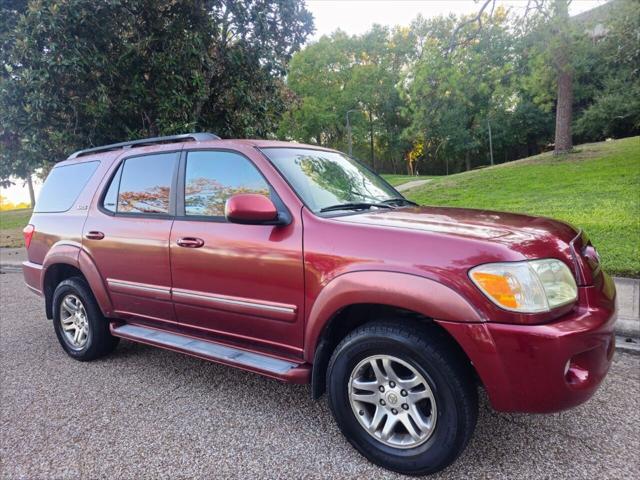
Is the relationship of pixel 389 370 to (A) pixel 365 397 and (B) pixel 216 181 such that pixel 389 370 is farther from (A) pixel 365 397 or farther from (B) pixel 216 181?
(B) pixel 216 181

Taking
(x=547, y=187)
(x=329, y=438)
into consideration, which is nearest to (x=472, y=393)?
(x=329, y=438)

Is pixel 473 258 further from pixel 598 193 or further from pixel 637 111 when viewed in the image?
pixel 637 111

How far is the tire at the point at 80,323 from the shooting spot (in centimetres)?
391

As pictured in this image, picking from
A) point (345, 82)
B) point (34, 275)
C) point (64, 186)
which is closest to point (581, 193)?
point (64, 186)

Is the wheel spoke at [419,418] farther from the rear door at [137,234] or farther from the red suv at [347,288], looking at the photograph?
the rear door at [137,234]

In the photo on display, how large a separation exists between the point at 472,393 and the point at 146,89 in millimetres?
8262

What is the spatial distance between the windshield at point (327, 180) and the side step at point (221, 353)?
990mm

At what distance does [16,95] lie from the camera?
25.4 ft

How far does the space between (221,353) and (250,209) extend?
1.06m

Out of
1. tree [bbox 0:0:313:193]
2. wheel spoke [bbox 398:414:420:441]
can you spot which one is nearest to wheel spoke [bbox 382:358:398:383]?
wheel spoke [bbox 398:414:420:441]

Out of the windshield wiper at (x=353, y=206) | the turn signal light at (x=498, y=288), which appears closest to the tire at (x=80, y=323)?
the windshield wiper at (x=353, y=206)

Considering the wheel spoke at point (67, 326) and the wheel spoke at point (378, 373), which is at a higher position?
the wheel spoke at point (378, 373)

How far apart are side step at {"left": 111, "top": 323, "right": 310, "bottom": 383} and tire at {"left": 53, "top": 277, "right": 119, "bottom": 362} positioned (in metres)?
0.27

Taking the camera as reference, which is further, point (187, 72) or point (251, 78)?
point (251, 78)
